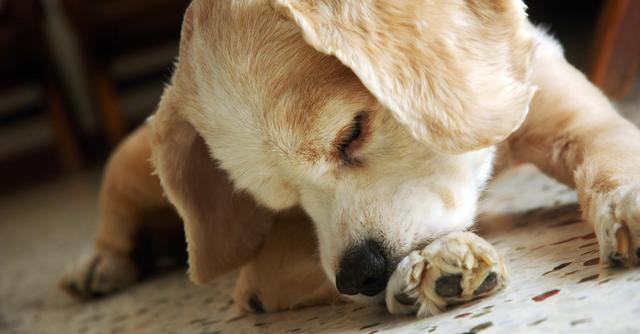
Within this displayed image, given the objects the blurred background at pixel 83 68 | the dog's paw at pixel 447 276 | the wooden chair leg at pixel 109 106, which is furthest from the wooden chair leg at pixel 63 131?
the dog's paw at pixel 447 276

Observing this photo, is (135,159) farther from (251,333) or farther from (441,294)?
(441,294)

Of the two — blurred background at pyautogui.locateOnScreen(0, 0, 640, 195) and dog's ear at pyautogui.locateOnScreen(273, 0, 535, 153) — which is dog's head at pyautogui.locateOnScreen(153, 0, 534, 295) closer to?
dog's ear at pyautogui.locateOnScreen(273, 0, 535, 153)

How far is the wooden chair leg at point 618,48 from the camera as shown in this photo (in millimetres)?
2486

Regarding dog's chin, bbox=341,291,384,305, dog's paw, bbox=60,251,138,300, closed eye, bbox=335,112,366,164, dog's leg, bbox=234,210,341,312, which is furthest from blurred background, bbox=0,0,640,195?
dog's chin, bbox=341,291,384,305

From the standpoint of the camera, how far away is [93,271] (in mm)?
2260

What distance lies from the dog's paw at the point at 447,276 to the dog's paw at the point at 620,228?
16cm

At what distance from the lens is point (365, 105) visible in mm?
1357

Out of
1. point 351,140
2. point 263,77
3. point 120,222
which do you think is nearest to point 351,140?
point 351,140

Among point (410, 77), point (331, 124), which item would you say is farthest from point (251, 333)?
point (410, 77)

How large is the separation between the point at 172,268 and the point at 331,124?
1210mm

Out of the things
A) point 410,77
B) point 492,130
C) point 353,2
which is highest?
point 353,2

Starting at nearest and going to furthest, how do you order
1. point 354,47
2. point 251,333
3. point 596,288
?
point 596,288 < point 354,47 < point 251,333

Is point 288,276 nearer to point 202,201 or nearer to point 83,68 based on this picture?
point 202,201

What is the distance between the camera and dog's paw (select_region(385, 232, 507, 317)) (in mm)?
1169
